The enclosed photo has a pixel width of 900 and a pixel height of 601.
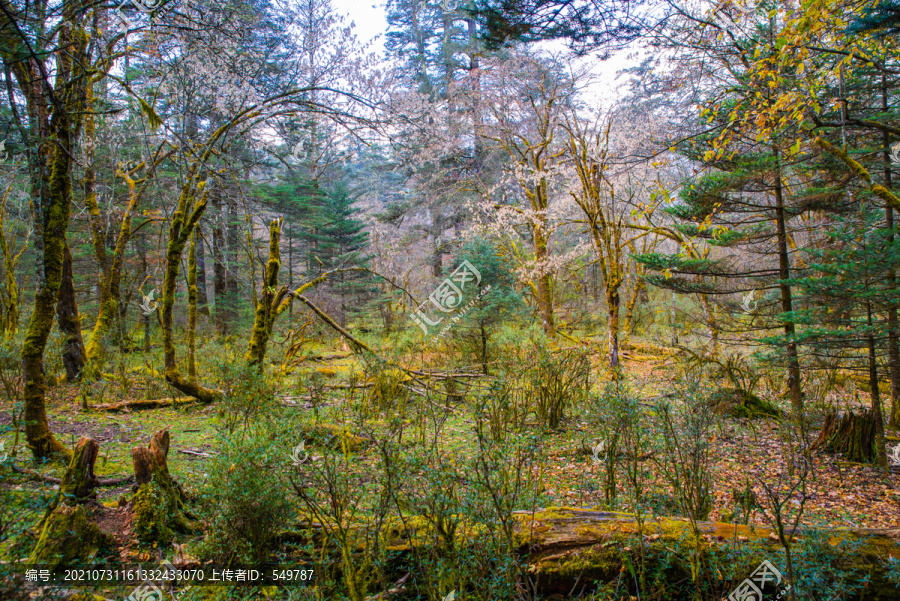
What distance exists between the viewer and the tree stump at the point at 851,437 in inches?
162

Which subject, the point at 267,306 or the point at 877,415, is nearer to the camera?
the point at 877,415

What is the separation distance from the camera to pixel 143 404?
5602mm

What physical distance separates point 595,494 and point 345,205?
44.9ft

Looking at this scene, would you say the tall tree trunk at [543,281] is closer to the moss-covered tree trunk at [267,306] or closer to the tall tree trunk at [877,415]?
the tall tree trunk at [877,415]

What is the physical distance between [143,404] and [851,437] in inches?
329

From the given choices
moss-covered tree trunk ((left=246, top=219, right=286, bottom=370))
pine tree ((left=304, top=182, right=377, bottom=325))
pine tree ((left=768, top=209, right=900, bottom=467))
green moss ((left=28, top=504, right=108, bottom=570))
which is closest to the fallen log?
moss-covered tree trunk ((left=246, top=219, right=286, bottom=370))

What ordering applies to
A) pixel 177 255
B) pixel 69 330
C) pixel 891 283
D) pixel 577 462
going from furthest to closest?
pixel 69 330, pixel 177 255, pixel 577 462, pixel 891 283

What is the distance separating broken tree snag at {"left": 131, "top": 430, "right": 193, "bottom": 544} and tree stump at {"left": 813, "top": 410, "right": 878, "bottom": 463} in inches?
225

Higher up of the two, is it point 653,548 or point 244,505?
point 244,505

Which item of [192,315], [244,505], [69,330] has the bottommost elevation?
[244,505]

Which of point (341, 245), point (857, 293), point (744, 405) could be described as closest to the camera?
point (857, 293)

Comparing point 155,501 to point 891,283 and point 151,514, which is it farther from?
point 891,283

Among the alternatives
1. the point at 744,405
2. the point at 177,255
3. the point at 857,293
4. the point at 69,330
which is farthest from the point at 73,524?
→ the point at 744,405

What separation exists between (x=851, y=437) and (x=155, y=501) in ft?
20.0
